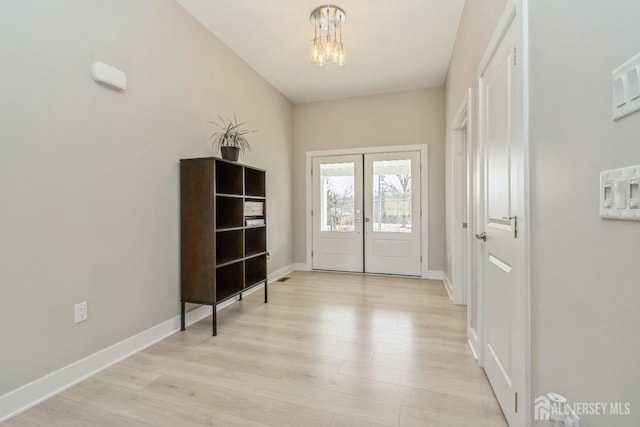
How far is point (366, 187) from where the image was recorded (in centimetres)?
476

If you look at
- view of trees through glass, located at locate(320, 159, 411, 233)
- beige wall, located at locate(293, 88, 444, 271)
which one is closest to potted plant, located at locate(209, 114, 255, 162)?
beige wall, located at locate(293, 88, 444, 271)

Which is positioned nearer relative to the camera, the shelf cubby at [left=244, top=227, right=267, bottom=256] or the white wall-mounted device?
the white wall-mounted device

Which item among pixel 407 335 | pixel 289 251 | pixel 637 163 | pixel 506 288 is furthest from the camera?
pixel 289 251

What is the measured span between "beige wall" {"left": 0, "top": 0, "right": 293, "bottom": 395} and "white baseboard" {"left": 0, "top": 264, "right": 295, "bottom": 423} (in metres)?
0.05

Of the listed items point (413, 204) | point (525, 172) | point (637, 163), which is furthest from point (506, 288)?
point (413, 204)

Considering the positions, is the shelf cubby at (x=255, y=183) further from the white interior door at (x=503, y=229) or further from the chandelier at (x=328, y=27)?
the white interior door at (x=503, y=229)

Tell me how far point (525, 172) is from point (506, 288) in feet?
2.04

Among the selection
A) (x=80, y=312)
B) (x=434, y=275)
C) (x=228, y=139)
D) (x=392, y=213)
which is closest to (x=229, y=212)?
(x=228, y=139)

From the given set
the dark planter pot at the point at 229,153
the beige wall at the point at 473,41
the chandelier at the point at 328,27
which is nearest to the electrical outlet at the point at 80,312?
the dark planter pot at the point at 229,153

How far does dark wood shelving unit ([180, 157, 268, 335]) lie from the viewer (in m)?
2.57

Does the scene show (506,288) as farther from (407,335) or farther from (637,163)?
(407,335)

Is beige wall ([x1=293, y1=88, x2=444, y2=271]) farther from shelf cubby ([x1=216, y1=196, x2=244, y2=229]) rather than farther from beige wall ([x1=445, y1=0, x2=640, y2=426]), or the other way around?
beige wall ([x1=445, y1=0, x2=640, y2=426])

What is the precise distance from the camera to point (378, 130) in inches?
186

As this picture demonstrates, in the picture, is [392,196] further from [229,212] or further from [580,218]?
[580,218]
